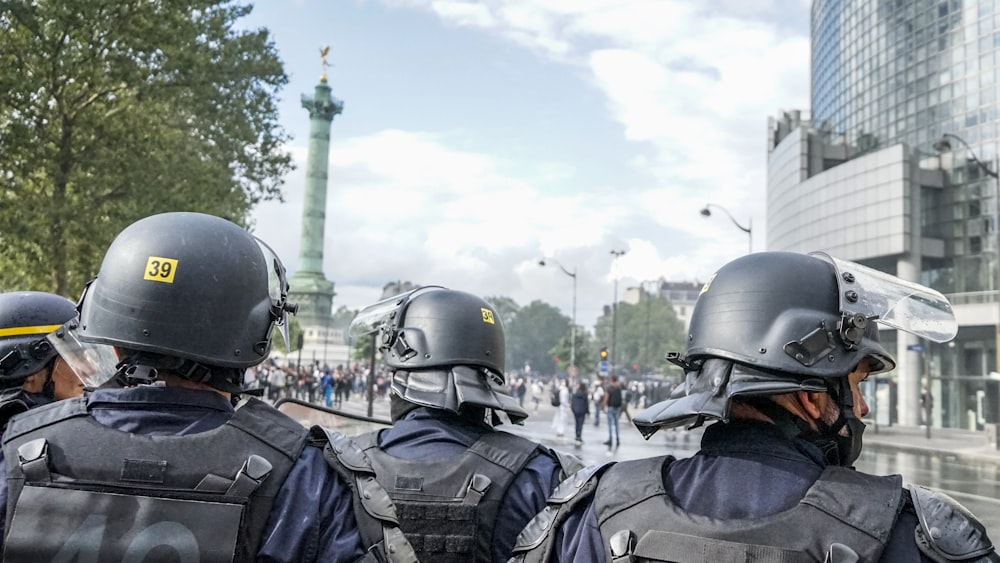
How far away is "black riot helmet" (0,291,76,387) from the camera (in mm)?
3484

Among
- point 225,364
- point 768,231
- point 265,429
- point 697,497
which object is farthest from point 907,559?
point 768,231

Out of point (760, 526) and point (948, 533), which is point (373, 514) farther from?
point (948, 533)

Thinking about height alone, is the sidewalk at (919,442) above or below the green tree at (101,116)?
below

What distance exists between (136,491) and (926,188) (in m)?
47.6

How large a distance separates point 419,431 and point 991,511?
1145 cm

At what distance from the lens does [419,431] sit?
10.8 feet

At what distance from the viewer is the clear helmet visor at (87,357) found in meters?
2.73

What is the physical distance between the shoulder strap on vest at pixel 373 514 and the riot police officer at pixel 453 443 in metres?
0.87

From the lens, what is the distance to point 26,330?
3592 mm

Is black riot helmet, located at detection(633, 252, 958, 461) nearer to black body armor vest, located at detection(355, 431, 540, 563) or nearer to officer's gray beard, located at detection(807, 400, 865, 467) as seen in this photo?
officer's gray beard, located at detection(807, 400, 865, 467)

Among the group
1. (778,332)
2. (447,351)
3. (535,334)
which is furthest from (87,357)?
(535,334)

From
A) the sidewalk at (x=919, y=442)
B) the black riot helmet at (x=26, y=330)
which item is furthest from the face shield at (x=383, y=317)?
the sidewalk at (x=919, y=442)

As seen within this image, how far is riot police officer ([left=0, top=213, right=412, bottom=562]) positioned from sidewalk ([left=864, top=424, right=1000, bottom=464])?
2356cm

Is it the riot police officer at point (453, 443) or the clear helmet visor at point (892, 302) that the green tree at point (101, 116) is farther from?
the clear helmet visor at point (892, 302)
